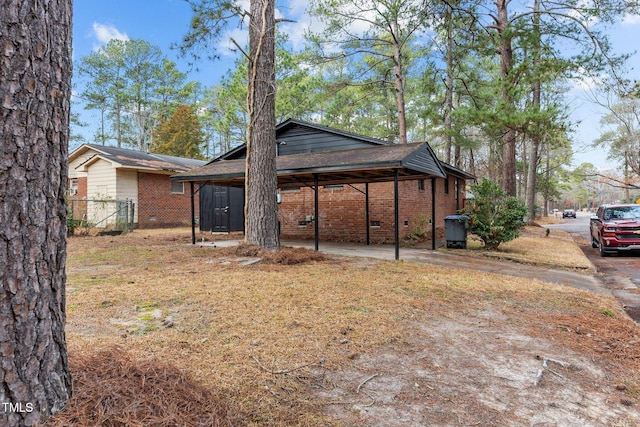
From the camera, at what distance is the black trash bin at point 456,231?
35.4 feet

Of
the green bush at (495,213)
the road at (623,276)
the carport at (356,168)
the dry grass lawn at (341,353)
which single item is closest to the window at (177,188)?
the carport at (356,168)

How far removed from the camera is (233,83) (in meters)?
25.7

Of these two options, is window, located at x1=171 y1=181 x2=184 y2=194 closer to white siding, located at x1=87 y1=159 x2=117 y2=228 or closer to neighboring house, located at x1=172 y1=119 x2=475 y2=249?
white siding, located at x1=87 y1=159 x2=117 y2=228

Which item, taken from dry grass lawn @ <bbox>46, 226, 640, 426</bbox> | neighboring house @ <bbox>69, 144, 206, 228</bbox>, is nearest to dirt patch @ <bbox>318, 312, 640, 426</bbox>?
dry grass lawn @ <bbox>46, 226, 640, 426</bbox>

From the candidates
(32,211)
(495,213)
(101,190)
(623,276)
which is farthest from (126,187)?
(623,276)

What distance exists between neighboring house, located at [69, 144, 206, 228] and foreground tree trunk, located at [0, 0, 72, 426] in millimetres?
16394

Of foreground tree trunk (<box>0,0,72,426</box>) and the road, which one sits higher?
foreground tree trunk (<box>0,0,72,426</box>)

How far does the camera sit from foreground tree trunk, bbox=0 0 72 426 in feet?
4.91

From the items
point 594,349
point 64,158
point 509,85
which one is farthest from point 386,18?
point 64,158

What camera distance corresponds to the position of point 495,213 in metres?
10.1

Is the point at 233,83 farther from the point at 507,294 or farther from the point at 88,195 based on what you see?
the point at 507,294

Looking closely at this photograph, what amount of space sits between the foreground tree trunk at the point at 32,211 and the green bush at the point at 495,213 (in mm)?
10049

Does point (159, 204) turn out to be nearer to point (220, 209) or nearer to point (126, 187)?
point (126, 187)

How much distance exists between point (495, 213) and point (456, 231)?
1.25 metres
